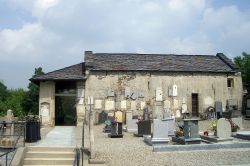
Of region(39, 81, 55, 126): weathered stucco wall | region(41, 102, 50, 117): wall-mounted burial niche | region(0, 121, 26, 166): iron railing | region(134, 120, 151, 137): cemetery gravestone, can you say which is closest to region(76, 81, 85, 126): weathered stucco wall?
region(39, 81, 55, 126): weathered stucco wall

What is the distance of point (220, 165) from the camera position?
1235 centimetres

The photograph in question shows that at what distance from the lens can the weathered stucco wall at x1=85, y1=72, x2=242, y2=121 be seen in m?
30.7

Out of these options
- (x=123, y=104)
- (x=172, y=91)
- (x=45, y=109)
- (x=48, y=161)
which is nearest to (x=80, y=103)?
(x=45, y=109)

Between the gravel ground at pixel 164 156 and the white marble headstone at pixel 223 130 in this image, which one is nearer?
the gravel ground at pixel 164 156

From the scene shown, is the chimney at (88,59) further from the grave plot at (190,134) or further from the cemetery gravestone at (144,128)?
the grave plot at (190,134)

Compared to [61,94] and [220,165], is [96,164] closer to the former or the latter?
[220,165]

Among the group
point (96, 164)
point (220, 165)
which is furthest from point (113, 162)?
point (220, 165)

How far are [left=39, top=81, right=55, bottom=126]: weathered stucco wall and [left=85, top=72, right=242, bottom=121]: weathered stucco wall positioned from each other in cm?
286

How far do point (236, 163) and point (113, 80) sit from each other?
1911 cm

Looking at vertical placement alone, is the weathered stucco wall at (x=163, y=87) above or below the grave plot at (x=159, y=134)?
above

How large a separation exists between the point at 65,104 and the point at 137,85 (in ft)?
33.1

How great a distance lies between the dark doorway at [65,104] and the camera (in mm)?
31516

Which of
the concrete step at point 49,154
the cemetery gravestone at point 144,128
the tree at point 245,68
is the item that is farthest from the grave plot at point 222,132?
the tree at point 245,68

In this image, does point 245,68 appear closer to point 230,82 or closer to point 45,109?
point 230,82
